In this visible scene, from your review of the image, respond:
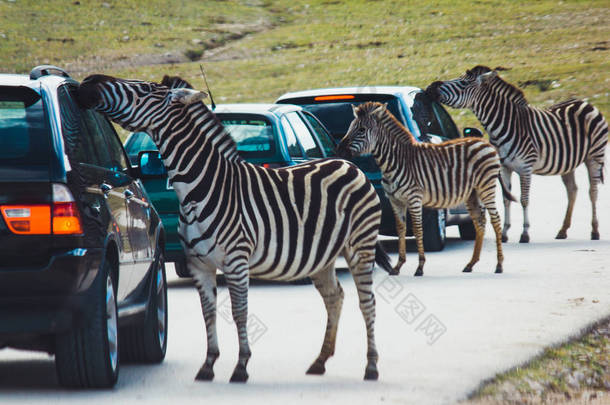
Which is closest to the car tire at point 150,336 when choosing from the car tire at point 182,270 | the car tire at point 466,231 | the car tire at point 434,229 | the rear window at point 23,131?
the rear window at point 23,131

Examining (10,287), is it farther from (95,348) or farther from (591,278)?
(591,278)

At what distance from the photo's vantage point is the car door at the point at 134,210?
25.1ft

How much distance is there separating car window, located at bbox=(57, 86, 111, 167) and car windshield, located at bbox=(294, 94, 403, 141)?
730 centimetres

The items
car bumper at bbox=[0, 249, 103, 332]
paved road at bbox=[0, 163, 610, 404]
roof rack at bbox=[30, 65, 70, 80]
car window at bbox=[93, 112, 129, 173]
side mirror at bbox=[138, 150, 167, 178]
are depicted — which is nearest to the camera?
car bumper at bbox=[0, 249, 103, 332]

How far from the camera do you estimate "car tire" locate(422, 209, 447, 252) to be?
15156 millimetres

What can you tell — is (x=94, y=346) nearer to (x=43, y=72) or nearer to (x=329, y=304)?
(x=43, y=72)

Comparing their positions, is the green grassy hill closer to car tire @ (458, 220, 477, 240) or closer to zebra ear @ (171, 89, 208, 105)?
car tire @ (458, 220, 477, 240)

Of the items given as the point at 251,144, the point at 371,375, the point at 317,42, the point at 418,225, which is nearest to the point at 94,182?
the point at 371,375

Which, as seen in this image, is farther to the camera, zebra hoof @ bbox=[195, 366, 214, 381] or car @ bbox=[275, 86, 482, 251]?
car @ bbox=[275, 86, 482, 251]

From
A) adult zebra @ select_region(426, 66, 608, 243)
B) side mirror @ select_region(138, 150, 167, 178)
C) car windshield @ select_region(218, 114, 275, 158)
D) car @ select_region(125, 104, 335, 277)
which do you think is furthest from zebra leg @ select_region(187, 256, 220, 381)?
adult zebra @ select_region(426, 66, 608, 243)

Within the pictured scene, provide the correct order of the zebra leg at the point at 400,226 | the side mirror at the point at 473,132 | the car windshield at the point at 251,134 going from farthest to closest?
the side mirror at the point at 473,132 < the zebra leg at the point at 400,226 < the car windshield at the point at 251,134

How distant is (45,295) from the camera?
247 inches

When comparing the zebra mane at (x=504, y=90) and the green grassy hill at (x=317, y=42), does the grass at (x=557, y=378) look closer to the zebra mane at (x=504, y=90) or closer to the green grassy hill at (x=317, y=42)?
the zebra mane at (x=504, y=90)

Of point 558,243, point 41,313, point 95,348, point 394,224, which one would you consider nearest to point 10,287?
point 41,313
